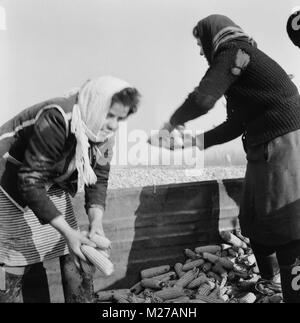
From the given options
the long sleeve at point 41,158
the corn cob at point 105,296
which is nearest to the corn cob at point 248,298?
the corn cob at point 105,296

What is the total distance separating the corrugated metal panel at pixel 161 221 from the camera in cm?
244

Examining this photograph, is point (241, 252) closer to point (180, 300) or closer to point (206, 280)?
point (206, 280)

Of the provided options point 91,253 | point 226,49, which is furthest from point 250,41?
point 91,253

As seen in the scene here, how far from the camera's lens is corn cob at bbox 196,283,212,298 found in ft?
7.52

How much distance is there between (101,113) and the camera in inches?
66.1

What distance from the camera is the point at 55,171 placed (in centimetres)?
175

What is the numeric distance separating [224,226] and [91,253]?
1.13 metres

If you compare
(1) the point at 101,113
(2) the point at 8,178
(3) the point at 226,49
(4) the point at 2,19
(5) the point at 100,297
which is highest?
(4) the point at 2,19

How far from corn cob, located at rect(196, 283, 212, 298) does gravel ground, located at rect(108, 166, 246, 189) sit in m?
0.57

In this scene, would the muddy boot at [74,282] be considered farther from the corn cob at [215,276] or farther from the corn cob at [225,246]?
the corn cob at [225,246]

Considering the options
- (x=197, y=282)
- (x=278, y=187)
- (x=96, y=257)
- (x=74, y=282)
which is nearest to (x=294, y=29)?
(x=278, y=187)

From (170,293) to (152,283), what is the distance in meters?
0.13

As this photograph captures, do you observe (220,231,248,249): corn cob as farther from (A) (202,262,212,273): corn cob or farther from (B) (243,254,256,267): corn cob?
(A) (202,262,212,273): corn cob

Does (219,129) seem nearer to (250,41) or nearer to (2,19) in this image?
(250,41)
